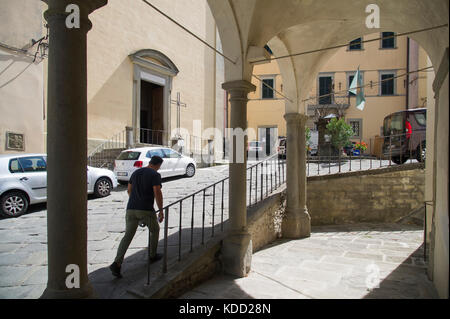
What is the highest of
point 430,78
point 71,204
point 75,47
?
point 430,78

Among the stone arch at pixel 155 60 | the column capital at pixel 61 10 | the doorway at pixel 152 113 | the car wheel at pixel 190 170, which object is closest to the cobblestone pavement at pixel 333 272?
the column capital at pixel 61 10

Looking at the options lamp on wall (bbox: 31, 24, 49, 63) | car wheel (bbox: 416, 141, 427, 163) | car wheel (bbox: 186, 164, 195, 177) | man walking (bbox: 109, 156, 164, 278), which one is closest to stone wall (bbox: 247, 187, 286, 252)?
man walking (bbox: 109, 156, 164, 278)

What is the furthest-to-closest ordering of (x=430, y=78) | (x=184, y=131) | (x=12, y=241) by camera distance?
(x=184, y=131) < (x=430, y=78) < (x=12, y=241)

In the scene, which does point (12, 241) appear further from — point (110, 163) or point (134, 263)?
point (110, 163)

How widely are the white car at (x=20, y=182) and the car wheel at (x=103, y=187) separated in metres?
1.26

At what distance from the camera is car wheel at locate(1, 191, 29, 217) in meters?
6.22

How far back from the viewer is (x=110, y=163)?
1034cm

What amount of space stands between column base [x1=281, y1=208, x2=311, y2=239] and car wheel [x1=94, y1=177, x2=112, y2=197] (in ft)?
14.4

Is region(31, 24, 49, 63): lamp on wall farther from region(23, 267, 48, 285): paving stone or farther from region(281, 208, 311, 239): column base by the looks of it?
region(281, 208, 311, 239): column base

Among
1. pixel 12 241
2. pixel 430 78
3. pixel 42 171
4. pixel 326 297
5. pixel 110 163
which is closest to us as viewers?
pixel 326 297

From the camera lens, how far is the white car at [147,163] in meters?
9.01

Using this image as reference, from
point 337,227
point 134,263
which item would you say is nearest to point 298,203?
point 337,227

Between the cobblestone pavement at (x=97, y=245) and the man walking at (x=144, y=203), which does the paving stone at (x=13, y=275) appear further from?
the man walking at (x=144, y=203)

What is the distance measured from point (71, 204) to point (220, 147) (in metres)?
14.5
